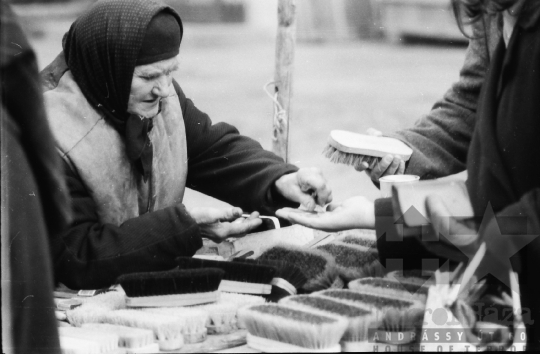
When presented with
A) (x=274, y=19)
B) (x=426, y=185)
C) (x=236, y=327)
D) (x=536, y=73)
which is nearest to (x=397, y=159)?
(x=426, y=185)

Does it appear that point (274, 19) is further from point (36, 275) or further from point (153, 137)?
point (36, 275)

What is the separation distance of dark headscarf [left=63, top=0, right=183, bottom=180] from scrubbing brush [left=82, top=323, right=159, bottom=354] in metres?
0.73

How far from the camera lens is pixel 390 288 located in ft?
5.12

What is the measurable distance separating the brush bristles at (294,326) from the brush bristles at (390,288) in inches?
8.7

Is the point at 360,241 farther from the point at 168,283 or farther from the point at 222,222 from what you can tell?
the point at 168,283

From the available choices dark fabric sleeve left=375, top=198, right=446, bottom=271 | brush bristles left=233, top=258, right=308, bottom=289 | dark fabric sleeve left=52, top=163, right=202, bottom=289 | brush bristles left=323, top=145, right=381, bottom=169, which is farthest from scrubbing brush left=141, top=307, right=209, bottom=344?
brush bristles left=323, top=145, right=381, bottom=169

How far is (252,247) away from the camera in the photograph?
6.57 feet

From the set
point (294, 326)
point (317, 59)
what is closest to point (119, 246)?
point (294, 326)

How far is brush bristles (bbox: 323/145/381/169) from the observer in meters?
2.06

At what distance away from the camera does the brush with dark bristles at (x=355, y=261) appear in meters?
1.71

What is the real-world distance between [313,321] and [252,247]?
0.67 metres

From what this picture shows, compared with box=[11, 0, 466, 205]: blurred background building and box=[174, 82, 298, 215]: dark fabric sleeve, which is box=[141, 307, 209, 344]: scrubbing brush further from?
box=[174, 82, 298, 215]: dark fabric sleeve

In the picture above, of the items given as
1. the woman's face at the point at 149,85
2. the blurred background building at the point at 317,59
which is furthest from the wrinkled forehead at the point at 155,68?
the blurred background building at the point at 317,59

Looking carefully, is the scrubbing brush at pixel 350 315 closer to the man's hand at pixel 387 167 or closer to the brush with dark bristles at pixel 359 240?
the brush with dark bristles at pixel 359 240
